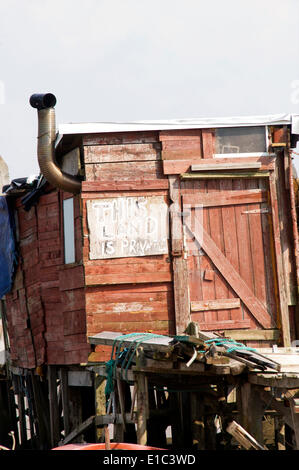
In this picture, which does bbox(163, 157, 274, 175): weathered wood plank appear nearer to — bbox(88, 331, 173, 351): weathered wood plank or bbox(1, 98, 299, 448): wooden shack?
bbox(1, 98, 299, 448): wooden shack

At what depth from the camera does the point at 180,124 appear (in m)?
13.7

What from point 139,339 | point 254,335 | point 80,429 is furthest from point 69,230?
point 139,339

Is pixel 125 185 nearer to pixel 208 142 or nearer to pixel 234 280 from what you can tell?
pixel 208 142

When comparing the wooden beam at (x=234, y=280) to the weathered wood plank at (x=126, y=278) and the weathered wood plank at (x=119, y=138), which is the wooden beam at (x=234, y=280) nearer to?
the weathered wood plank at (x=126, y=278)

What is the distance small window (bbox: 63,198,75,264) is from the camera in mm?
14344

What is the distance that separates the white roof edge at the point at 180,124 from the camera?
1345 centimetres

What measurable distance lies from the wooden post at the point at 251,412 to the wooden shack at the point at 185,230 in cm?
387

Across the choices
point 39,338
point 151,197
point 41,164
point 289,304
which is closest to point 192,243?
point 151,197

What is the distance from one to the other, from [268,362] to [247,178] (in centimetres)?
568

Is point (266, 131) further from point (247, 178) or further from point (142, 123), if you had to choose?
point (142, 123)

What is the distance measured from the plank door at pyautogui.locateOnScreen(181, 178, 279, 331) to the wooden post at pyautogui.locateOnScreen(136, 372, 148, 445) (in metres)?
3.03

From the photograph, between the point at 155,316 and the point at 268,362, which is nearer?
the point at 268,362

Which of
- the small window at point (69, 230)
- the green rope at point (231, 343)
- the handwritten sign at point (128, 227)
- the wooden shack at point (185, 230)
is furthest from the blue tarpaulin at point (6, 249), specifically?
the green rope at point (231, 343)
